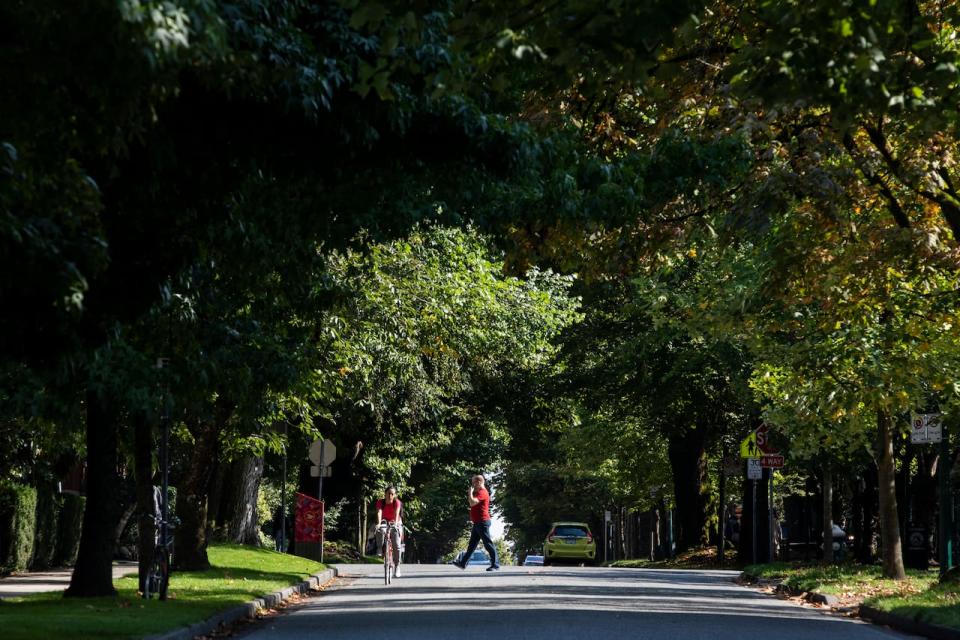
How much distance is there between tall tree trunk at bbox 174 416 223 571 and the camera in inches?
963

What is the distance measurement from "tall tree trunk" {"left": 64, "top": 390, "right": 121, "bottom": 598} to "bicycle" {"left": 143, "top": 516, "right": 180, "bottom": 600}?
49cm

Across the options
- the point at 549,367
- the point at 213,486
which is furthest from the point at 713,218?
the point at 549,367

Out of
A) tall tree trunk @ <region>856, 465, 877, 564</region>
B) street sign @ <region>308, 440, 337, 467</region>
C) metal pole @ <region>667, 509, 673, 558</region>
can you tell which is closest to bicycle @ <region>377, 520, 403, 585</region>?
street sign @ <region>308, 440, 337, 467</region>

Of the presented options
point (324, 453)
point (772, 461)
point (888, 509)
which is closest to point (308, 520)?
point (324, 453)

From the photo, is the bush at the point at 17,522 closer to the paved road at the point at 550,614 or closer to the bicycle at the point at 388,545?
the paved road at the point at 550,614

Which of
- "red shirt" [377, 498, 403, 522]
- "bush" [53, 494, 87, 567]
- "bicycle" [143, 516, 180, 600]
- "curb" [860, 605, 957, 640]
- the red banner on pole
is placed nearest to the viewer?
"curb" [860, 605, 957, 640]

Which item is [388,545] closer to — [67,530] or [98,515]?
[67,530]

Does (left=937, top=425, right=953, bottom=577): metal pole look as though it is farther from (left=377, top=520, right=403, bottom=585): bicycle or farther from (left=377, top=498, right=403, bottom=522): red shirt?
(left=377, top=498, right=403, bottom=522): red shirt

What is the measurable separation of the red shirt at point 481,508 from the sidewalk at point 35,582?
6.47 metres

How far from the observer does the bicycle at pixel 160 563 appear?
17656 mm

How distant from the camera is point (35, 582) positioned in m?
24.2

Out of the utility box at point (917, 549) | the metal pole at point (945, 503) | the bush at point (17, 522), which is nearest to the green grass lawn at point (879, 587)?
the metal pole at point (945, 503)

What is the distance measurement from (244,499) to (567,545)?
18576 mm

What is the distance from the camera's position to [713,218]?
1917cm
